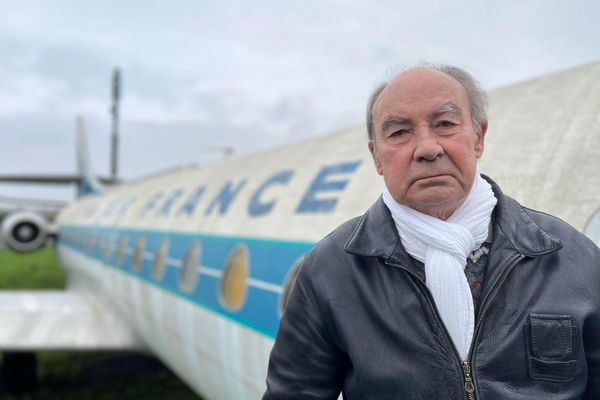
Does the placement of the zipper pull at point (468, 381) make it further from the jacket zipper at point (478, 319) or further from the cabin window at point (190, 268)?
the cabin window at point (190, 268)

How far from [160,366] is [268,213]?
7.25m

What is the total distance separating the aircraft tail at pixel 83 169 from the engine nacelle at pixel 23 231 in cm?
216

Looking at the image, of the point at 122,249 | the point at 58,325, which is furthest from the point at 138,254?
the point at 58,325

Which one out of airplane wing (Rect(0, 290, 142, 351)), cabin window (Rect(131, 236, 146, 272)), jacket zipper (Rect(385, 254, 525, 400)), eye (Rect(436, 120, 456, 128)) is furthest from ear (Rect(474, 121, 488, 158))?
airplane wing (Rect(0, 290, 142, 351))

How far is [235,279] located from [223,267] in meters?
0.29

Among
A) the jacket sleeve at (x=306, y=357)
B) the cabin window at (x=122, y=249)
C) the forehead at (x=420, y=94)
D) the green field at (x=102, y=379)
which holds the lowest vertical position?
the green field at (x=102, y=379)

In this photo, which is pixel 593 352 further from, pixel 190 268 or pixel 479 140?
pixel 190 268

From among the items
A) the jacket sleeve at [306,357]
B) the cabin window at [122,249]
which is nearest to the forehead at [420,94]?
the jacket sleeve at [306,357]

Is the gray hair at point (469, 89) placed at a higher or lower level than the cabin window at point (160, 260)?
higher

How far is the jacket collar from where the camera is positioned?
1.54m

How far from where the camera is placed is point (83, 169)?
864 inches

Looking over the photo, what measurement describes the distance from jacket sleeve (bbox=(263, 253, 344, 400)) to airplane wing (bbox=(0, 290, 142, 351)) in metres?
7.24

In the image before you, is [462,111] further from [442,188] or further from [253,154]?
[253,154]

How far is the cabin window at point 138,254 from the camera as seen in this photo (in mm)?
7934
